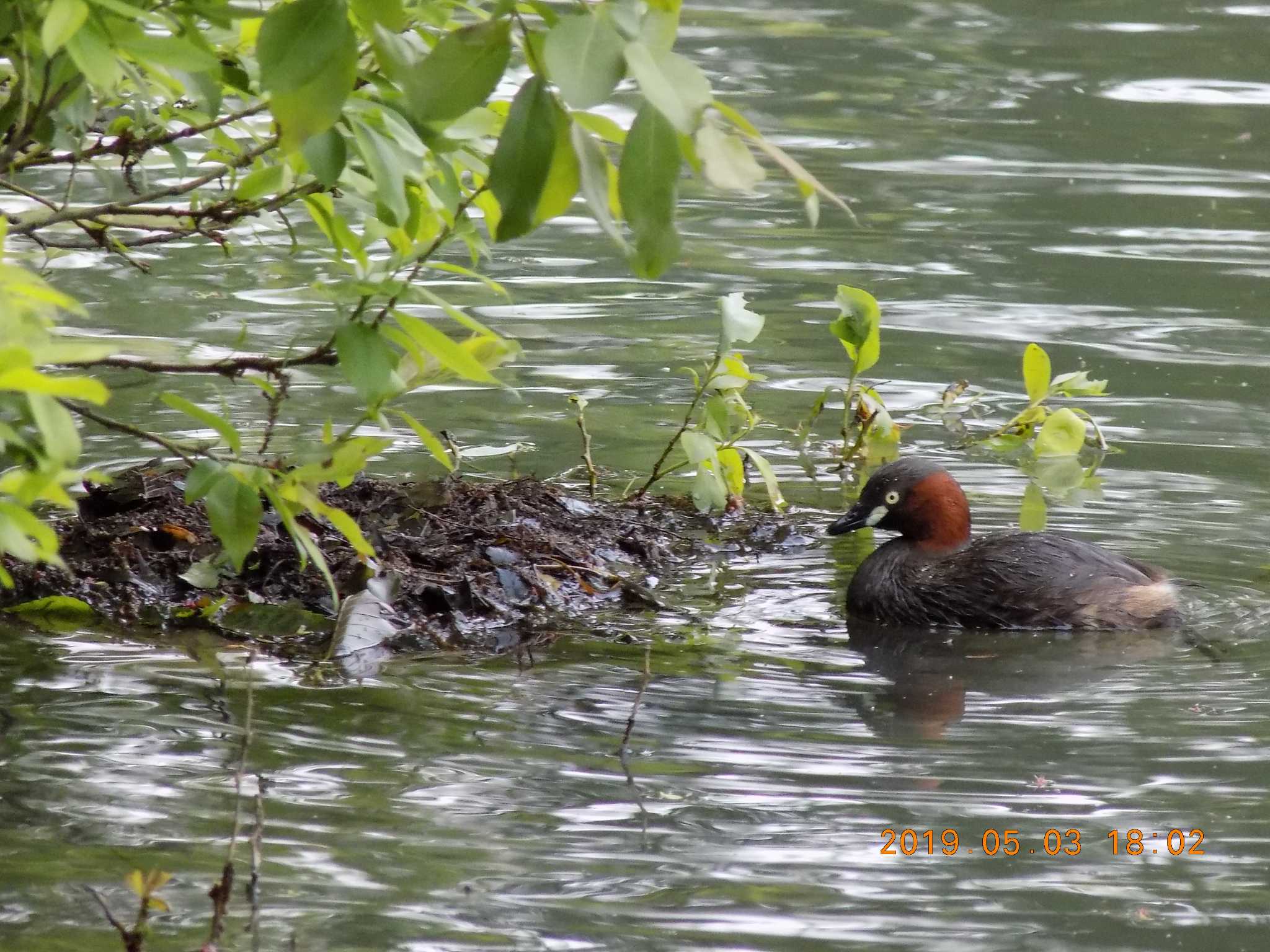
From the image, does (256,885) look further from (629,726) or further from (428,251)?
(428,251)

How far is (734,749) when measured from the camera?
482cm

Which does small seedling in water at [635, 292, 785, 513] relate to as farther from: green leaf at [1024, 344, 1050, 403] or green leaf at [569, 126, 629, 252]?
green leaf at [569, 126, 629, 252]

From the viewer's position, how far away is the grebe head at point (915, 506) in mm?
6777

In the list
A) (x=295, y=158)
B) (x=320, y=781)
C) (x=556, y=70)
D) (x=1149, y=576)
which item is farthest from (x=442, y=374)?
(x=1149, y=576)

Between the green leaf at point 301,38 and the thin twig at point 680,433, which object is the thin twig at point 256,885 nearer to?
the green leaf at point 301,38

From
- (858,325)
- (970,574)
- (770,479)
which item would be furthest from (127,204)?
(858,325)

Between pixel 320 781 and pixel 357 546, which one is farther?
pixel 320 781

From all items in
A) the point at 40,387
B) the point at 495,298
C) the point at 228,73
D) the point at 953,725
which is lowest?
the point at 953,725

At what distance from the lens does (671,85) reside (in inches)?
96.9

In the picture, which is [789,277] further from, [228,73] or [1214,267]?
[228,73]

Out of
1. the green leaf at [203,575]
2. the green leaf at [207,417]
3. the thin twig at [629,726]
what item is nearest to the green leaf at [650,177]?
the green leaf at [207,417]

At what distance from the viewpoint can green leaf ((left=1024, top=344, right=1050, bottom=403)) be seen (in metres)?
7.57

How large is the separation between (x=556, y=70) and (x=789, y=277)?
799cm
